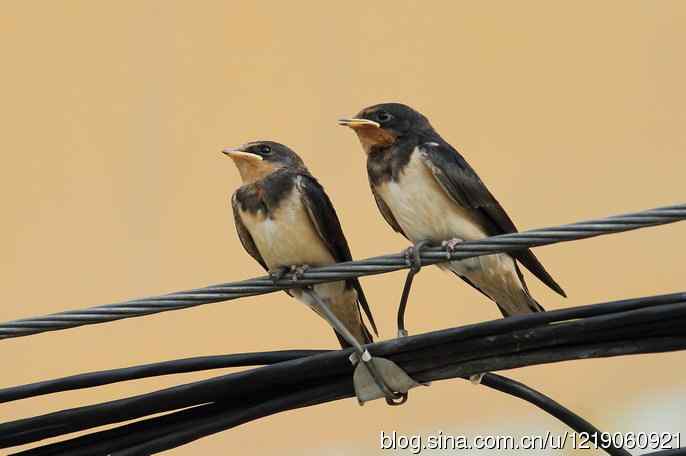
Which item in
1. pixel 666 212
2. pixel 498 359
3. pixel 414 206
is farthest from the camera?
pixel 414 206

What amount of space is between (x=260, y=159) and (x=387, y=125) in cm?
50

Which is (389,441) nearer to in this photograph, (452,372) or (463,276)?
(463,276)

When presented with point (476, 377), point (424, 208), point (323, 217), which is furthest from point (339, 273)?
point (323, 217)

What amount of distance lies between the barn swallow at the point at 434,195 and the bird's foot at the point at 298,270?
0.40m

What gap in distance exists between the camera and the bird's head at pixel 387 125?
5012 mm

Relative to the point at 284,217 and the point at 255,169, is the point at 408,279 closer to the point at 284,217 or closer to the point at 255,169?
the point at 284,217

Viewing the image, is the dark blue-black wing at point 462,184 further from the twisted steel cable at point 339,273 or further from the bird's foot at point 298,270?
the twisted steel cable at point 339,273

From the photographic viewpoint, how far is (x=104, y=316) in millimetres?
3539

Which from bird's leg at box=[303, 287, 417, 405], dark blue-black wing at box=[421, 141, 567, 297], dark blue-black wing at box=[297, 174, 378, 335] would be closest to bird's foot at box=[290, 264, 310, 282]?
dark blue-black wing at box=[297, 174, 378, 335]

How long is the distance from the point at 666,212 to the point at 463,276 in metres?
1.78

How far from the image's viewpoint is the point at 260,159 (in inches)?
201

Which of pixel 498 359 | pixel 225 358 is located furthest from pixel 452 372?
pixel 225 358

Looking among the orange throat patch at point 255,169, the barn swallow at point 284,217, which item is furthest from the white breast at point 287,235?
the orange throat patch at point 255,169

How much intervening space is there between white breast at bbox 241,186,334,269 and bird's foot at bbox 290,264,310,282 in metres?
0.07
